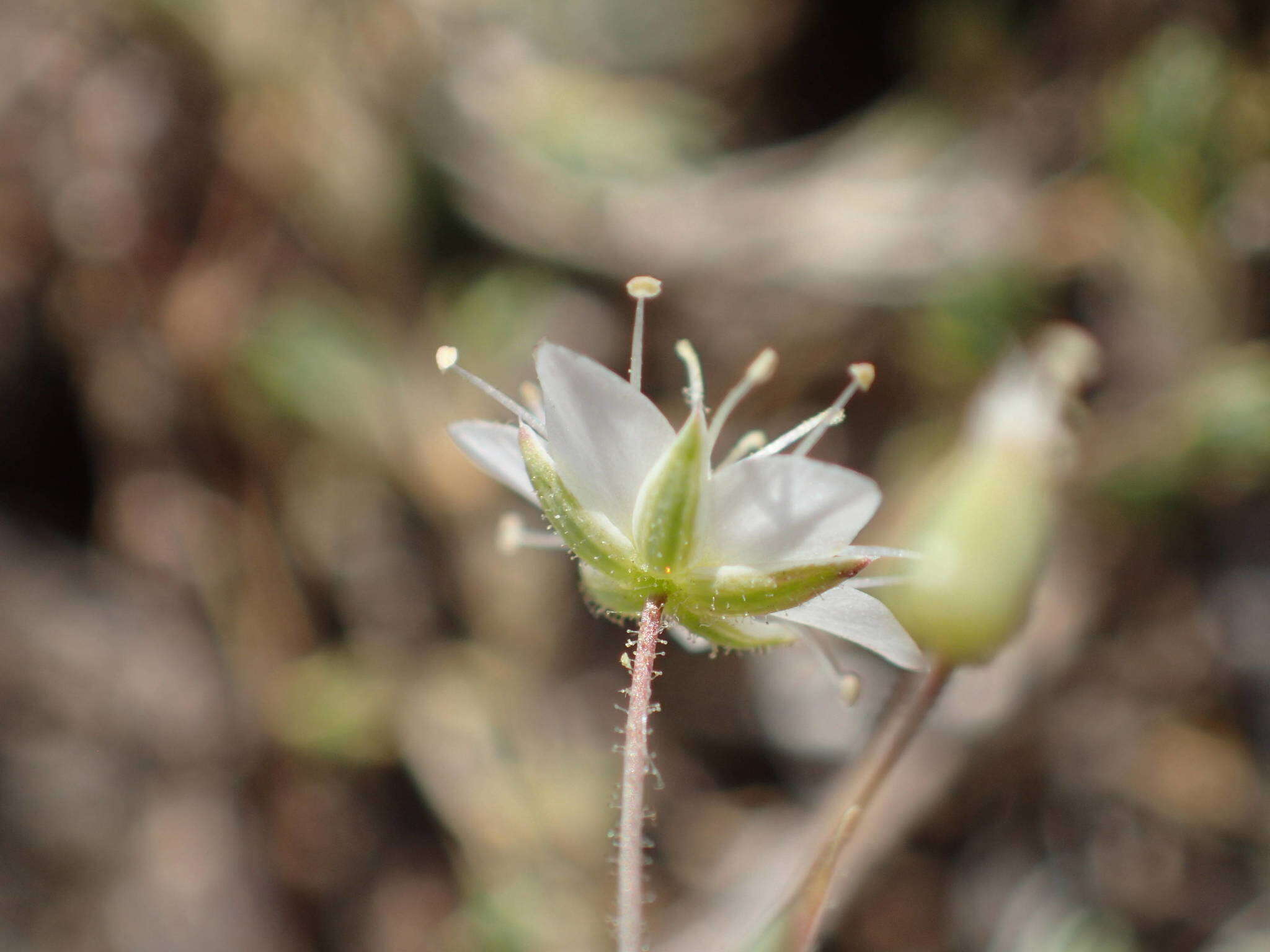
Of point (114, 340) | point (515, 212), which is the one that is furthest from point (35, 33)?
point (515, 212)

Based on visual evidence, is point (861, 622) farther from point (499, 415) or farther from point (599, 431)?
point (499, 415)

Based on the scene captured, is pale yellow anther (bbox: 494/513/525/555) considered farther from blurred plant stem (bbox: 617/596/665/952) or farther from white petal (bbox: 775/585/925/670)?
white petal (bbox: 775/585/925/670)

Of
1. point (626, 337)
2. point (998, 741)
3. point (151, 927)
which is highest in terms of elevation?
point (626, 337)

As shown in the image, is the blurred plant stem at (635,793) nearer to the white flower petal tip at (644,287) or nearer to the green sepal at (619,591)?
the green sepal at (619,591)

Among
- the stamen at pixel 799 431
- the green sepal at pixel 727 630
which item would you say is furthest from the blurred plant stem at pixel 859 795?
the stamen at pixel 799 431

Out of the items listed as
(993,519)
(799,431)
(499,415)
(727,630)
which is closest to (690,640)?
(727,630)

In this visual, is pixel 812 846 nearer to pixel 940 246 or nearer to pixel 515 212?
pixel 940 246

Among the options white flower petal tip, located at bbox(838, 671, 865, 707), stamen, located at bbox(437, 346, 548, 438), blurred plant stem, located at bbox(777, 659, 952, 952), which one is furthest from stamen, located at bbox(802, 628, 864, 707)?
stamen, located at bbox(437, 346, 548, 438)
